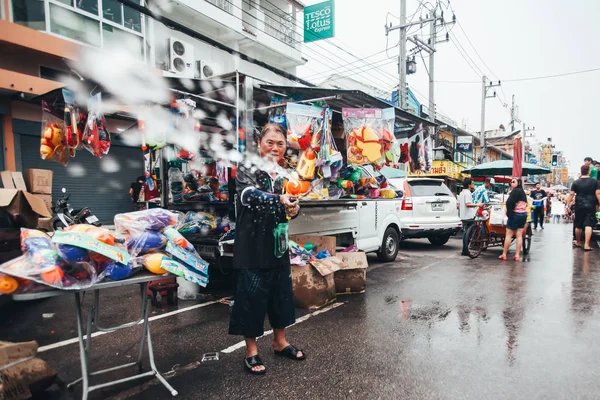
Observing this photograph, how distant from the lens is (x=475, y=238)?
800 cm

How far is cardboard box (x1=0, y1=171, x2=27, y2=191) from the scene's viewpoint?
5.51 m

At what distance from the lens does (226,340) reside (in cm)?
346

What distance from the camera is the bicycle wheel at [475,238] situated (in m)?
7.96

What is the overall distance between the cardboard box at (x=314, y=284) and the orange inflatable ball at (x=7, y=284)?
2815mm

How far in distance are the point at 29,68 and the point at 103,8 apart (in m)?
2.84

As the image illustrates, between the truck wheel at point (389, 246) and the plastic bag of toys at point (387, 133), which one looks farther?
the truck wheel at point (389, 246)

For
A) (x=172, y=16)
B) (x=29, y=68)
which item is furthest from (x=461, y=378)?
(x=172, y=16)

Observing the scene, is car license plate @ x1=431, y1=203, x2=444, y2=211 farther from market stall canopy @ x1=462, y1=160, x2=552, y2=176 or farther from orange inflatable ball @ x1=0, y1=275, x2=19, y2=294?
orange inflatable ball @ x1=0, y1=275, x2=19, y2=294

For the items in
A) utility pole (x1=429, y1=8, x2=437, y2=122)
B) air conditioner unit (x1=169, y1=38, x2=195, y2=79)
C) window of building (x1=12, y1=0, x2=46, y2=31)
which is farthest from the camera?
utility pole (x1=429, y1=8, x2=437, y2=122)

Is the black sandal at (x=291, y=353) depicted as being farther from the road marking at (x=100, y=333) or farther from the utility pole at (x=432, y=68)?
the utility pole at (x=432, y=68)

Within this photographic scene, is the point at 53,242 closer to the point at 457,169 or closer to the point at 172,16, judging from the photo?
the point at 172,16

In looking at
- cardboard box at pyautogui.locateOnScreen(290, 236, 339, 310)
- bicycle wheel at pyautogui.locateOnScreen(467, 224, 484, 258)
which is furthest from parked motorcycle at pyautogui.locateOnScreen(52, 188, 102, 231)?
bicycle wheel at pyautogui.locateOnScreen(467, 224, 484, 258)

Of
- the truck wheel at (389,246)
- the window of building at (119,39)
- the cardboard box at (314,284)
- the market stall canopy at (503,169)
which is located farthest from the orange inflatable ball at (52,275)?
the market stall canopy at (503,169)

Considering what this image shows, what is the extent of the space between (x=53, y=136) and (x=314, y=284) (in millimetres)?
4026
